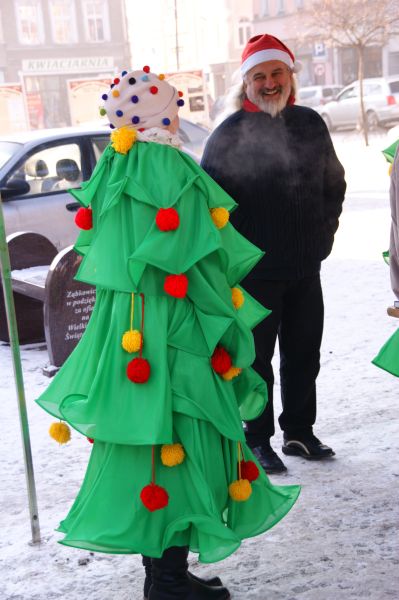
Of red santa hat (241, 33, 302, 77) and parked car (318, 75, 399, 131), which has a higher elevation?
red santa hat (241, 33, 302, 77)

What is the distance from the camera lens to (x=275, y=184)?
10.4 ft

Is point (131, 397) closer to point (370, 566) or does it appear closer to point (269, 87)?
point (370, 566)

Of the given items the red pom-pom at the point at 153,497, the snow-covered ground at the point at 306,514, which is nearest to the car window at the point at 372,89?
the snow-covered ground at the point at 306,514

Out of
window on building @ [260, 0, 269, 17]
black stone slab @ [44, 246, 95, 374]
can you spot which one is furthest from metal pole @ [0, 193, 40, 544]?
window on building @ [260, 0, 269, 17]

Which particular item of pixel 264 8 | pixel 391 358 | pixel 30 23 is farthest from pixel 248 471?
pixel 30 23

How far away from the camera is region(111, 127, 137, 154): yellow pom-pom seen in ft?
7.60

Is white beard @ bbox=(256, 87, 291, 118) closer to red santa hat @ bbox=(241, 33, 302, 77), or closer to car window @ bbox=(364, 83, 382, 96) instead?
red santa hat @ bbox=(241, 33, 302, 77)

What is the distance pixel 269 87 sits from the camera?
3162mm

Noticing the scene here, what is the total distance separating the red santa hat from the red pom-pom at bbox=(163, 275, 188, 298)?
1270mm

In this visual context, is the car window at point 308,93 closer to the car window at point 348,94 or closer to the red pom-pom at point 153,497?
the car window at point 348,94

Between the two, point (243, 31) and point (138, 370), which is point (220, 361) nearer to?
point (138, 370)

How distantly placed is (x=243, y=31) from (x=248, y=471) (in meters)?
19.1

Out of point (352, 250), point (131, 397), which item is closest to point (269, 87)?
point (131, 397)

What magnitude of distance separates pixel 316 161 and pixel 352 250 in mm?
4713
